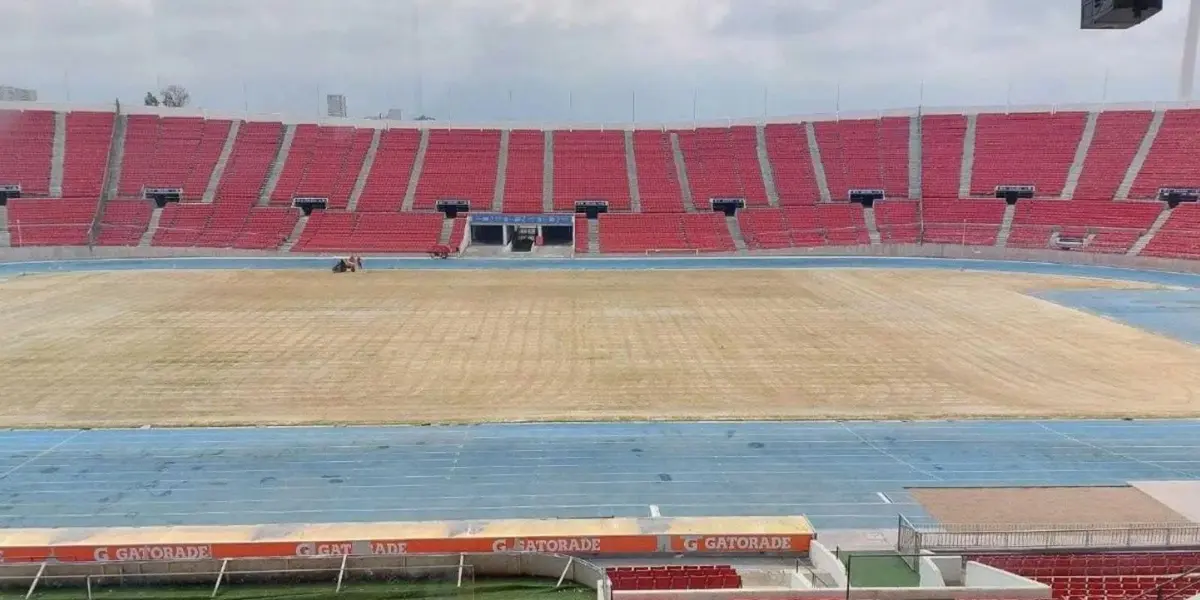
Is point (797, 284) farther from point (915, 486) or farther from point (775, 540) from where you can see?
point (775, 540)

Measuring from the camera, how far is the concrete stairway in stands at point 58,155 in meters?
53.1

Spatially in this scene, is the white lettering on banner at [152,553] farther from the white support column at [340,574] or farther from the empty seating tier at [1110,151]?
the empty seating tier at [1110,151]

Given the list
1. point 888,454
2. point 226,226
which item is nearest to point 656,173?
point 226,226

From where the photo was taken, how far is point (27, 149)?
54.7 m

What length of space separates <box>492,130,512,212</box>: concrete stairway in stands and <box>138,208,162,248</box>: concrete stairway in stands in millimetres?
24057

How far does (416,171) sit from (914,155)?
40.8 meters

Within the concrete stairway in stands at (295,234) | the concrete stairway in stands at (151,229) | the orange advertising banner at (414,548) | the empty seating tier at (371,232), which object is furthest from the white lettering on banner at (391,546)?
the concrete stairway in stands at (151,229)

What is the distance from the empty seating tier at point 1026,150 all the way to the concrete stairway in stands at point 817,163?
10.6m

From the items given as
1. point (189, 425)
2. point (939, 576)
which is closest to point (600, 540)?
point (939, 576)

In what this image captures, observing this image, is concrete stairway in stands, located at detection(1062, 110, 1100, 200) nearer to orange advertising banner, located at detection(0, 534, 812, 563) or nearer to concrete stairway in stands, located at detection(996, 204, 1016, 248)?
concrete stairway in stands, located at detection(996, 204, 1016, 248)

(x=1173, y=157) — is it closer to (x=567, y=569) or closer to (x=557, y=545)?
(x=557, y=545)

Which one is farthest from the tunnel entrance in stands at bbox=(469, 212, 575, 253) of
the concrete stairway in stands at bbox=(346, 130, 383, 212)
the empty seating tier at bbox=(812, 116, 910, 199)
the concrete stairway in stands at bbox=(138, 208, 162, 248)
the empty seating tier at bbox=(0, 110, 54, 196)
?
the empty seating tier at bbox=(0, 110, 54, 196)

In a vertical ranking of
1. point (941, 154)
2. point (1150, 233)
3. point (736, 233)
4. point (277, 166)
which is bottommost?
point (736, 233)

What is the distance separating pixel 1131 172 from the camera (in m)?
50.2
